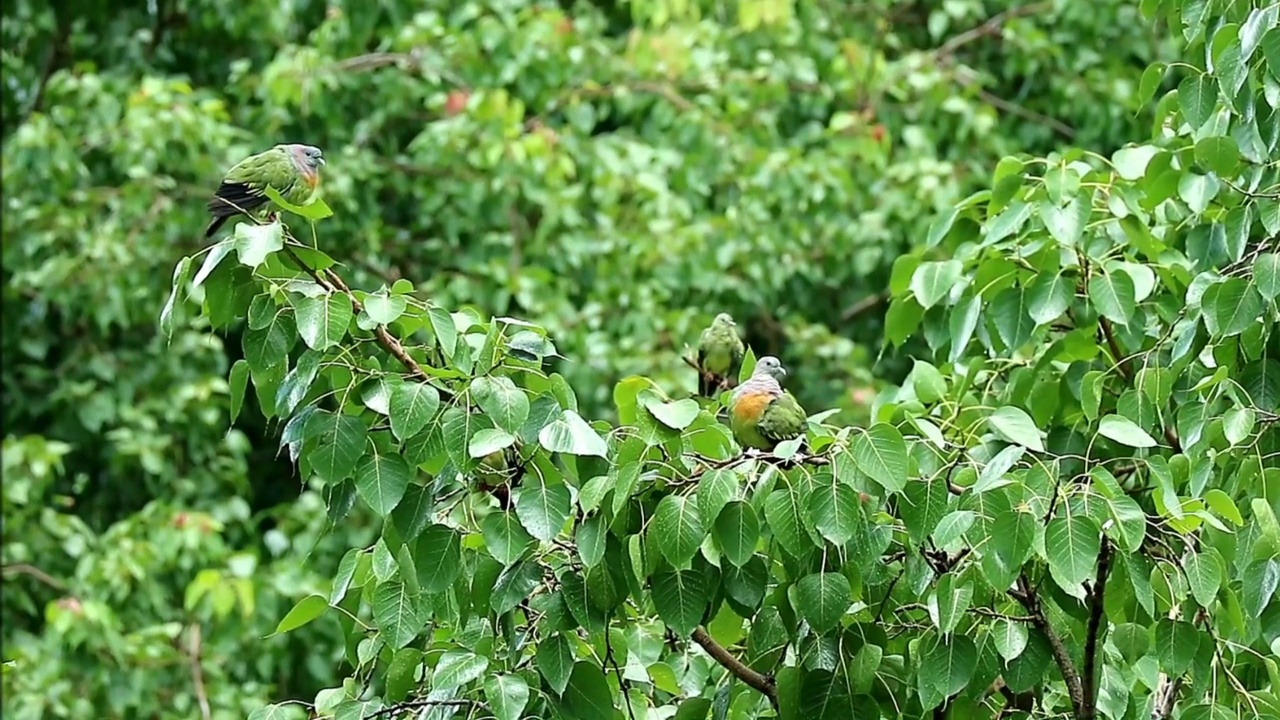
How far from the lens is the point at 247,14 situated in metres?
5.34

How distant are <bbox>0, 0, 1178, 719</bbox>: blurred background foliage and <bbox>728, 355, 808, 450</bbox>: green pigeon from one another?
91.8 inches

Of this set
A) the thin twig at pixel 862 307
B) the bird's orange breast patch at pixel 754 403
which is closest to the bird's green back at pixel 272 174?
the bird's orange breast patch at pixel 754 403

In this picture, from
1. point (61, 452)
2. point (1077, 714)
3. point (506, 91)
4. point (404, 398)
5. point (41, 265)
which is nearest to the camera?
point (404, 398)

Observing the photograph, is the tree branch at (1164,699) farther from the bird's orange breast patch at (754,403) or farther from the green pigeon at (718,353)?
the green pigeon at (718,353)

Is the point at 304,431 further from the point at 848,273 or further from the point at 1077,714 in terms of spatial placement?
the point at 848,273

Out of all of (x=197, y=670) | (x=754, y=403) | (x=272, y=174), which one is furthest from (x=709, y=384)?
(x=197, y=670)

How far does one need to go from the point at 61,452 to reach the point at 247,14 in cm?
169

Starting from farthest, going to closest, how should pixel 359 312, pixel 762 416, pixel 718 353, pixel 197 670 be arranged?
pixel 197 670 < pixel 718 353 < pixel 762 416 < pixel 359 312

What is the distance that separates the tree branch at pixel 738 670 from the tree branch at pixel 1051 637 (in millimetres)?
288

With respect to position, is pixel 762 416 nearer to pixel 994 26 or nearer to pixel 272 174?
pixel 272 174

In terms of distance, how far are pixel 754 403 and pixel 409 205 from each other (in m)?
3.53

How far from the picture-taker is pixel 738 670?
181 cm

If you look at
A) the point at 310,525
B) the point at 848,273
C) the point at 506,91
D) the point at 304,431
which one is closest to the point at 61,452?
the point at 310,525

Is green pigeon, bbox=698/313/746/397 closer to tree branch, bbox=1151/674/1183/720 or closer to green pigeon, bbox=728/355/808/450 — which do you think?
green pigeon, bbox=728/355/808/450
